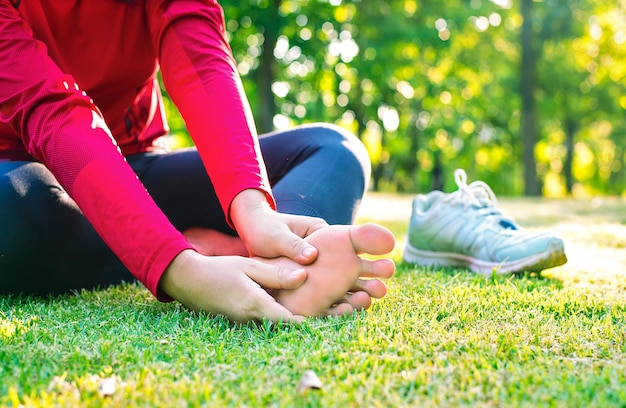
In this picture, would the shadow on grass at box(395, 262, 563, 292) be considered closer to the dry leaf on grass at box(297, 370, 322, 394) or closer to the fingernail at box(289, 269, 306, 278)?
the fingernail at box(289, 269, 306, 278)

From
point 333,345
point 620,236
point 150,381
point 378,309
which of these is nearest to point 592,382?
point 333,345

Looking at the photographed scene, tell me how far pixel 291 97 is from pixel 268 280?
9494 millimetres

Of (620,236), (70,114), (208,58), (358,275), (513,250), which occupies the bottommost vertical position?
(620,236)

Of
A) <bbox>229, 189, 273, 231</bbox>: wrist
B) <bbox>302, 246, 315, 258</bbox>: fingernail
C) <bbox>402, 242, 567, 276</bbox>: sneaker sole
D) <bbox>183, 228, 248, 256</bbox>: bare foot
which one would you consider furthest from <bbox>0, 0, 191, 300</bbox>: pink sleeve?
<bbox>402, 242, 567, 276</bbox>: sneaker sole

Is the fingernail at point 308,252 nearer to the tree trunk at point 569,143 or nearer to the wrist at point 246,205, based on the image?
the wrist at point 246,205

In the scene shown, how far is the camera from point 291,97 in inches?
416

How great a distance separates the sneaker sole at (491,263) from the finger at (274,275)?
874 mm

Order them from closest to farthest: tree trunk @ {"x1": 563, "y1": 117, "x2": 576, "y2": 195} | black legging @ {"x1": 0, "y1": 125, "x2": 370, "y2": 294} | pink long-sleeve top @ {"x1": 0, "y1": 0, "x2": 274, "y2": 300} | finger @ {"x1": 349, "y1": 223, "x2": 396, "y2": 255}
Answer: finger @ {"x1": 349, "y1": 223, "x2": 396, "y2": 255}
pink long-sleeve top @ {"x1": 0, "y1": 0, "x2": 274, "y2": 300}
black legging @ {"x1": 0, "y1": 125, "x2": 370, "y2": 294}
tree trunk @ {"x1": 563, "y1": 117, "x2": 576, "y2": 195}

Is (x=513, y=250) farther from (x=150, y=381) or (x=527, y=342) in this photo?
(x=150, y=381)

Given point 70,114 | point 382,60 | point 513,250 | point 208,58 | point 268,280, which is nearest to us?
point 268,280

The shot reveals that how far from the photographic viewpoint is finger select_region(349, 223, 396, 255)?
49.5 inches

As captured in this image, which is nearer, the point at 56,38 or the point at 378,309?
the point at 378,309

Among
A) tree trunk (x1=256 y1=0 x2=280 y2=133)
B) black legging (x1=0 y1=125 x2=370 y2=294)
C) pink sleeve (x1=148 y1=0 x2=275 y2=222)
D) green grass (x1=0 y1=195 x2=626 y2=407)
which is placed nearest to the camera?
green grass (x1=0 y1=195 x2=626 y2=407)

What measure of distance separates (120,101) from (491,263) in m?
1.34
